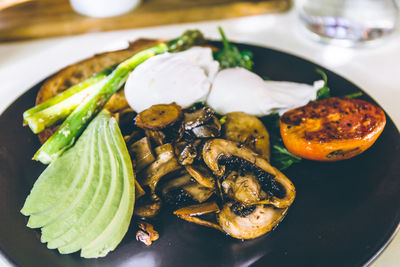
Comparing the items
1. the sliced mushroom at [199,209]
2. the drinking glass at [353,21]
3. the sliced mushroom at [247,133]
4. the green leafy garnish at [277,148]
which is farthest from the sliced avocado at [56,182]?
the drinking glass at [353,21]

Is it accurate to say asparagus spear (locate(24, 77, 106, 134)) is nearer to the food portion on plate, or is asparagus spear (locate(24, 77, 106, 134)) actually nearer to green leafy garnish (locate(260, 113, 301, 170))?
the food portion on plate

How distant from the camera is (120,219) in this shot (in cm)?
149

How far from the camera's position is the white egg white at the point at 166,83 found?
2055 mm

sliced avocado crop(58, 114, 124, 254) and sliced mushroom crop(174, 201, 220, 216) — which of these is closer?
sliced avocado crop(58, 114, 124, 254)

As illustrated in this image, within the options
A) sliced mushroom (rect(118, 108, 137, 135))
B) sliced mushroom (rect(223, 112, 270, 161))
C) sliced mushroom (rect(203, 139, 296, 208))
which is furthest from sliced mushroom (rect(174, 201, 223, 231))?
sliced mushroom (rect(118, 108, 137, 135))

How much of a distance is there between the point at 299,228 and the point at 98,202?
83cm

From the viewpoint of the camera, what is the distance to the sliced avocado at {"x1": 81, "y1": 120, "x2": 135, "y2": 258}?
4.70ft

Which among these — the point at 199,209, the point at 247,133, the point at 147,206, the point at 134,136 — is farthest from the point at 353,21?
the point at 147,206

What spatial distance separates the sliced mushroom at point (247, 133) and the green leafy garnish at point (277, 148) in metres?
0.10

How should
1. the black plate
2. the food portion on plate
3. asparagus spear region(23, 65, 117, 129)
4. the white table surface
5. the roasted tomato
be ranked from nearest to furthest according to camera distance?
1. the black plate
2. the food portion on plate
3. the roasted tomato
4. asparagus spear region(23, 65, 117, 129)
5. the white table surface

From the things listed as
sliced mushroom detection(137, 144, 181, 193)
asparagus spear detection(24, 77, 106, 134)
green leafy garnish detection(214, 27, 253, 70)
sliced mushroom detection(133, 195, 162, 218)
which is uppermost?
asparagus spear detection(24, 77, 106, 134)

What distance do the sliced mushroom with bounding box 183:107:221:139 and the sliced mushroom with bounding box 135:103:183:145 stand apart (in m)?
0.04

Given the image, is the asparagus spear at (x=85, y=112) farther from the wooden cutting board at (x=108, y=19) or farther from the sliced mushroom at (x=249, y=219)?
the wooden cutting board at (x=108, y=19)

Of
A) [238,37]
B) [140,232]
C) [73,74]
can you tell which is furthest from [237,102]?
[238,37]
